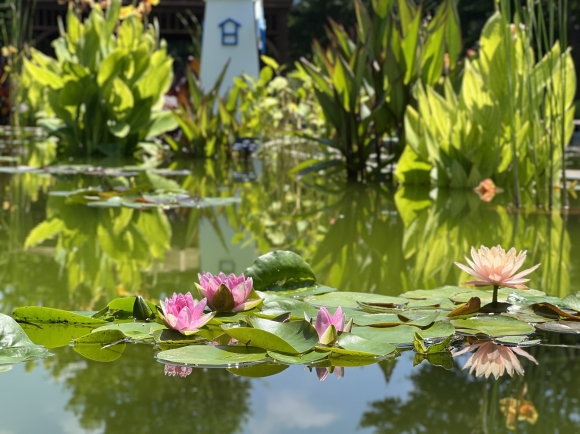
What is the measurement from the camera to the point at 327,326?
115 cm

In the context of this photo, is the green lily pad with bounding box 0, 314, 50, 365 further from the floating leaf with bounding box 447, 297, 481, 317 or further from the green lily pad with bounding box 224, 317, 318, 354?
the floating leaf with bounding box 447, 297, 481, 317

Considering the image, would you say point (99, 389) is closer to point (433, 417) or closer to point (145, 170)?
point (433, 417)

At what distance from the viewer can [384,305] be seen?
1.39 m

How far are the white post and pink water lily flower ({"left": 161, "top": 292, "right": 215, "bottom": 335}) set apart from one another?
626 cm

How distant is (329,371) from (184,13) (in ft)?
40.6

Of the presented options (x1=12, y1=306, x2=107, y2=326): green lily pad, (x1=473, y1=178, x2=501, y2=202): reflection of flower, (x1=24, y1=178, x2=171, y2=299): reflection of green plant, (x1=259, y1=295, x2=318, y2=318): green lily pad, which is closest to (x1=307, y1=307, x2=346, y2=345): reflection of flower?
(x1=259, y1=295, x2=318, y2=318): green lily pad

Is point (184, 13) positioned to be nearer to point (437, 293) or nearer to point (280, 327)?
point (437, 293)

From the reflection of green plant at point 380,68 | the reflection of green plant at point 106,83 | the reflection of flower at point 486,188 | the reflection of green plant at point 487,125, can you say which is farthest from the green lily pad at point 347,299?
the reflection of green plant at point 106,83

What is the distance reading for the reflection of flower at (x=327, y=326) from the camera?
1130 millimetres

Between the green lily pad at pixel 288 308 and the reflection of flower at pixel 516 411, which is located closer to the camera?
the reflection of flower at pixel 516 411

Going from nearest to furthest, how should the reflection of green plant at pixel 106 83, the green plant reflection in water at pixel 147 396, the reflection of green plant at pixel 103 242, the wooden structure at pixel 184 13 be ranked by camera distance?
the green plant reflection in water at pixel 147 396
the reflection of green plant at pixel 103 242
the reflection of green plant at pixel 106 83
the wooden structure at pixel 184 13

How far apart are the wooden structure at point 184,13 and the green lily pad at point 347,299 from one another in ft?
33.9

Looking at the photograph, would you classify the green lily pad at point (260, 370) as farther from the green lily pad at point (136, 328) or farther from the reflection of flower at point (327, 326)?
the green lily pad at point (136, 328)

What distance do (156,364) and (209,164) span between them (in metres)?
4.11
